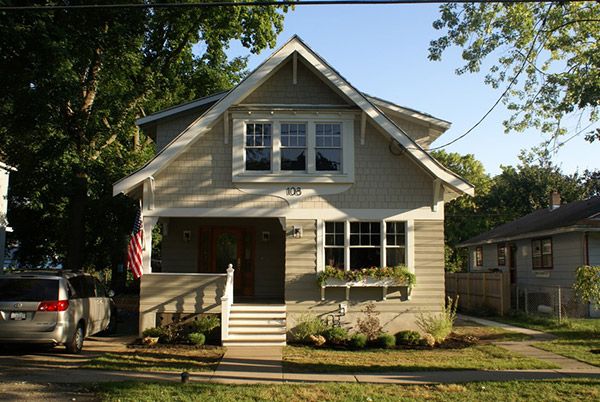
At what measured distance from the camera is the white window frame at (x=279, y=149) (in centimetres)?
1543

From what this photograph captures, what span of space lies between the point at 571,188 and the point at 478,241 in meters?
13.6

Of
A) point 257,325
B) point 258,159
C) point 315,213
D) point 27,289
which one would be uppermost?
point 258,159

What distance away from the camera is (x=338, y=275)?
1500cm

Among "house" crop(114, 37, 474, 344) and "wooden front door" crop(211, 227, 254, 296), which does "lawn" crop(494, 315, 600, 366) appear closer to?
"house" crop(114, 37, 474, 344)

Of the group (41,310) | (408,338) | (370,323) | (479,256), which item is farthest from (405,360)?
(479,256)

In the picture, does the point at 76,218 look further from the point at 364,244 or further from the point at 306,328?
the point at 364,244

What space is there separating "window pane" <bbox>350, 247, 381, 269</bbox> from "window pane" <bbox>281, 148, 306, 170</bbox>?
2.70 meters

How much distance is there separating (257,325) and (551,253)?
13.7m

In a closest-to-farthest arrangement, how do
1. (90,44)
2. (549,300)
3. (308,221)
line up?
A: (308,221), (90,44), (549,300)

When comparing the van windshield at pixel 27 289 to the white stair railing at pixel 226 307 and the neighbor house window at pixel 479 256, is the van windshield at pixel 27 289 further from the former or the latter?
the neighbor house window at pixel 479 256

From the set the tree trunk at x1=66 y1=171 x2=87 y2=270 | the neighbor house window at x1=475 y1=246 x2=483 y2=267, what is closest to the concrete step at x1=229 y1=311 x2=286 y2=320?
the tree trunk at x1=66 y1=171 x2=87 y2=270

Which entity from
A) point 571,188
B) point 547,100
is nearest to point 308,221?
point 547,100

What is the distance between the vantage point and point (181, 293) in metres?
14.9

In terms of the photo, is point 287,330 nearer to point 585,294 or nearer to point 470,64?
point 585,294
